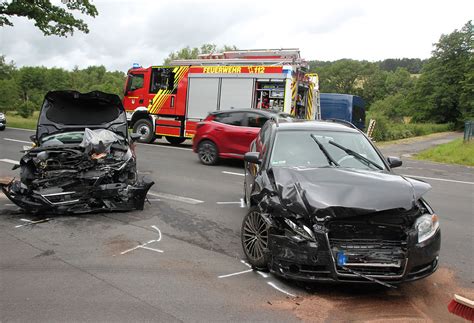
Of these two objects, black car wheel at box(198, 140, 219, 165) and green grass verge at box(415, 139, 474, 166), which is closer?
black car wheel at box(198, 140, 219, 165)

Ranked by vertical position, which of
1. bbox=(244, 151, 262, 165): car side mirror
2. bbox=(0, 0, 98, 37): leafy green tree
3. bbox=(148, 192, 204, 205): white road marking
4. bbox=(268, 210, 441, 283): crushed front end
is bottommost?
bbox=(148, 192, 204, 205): white road marking

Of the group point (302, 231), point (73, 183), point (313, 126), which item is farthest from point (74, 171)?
point (302, 231)

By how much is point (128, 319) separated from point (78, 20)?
22.0 metres

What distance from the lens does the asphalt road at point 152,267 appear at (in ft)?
11.2

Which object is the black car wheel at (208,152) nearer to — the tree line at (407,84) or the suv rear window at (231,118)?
the suv rear window at (231,118)

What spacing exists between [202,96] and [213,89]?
0.54 meters

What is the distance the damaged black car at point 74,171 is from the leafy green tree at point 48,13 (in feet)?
49.3

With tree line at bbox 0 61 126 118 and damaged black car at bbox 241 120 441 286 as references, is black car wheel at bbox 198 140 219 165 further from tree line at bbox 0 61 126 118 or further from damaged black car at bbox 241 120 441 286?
tree line at bbox 0 61 126 118

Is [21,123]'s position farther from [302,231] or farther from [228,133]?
[302,231]

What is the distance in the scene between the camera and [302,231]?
144 inches

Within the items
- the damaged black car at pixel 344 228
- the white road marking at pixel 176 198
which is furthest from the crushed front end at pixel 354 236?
the white road marking at pixel 176 198

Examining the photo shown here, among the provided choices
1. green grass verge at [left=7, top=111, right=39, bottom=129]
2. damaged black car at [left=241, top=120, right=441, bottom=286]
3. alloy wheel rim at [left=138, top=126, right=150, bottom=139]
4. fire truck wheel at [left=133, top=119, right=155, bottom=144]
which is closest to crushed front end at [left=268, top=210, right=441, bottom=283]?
damaged black car at [left=241, top=120, right=441, bottom=286]

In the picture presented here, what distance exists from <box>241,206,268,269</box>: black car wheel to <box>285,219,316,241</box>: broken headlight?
0.37 metres

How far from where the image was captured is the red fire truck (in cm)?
1425
